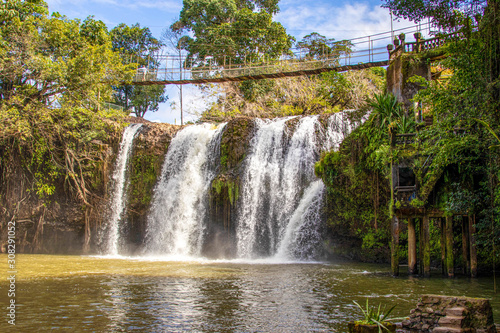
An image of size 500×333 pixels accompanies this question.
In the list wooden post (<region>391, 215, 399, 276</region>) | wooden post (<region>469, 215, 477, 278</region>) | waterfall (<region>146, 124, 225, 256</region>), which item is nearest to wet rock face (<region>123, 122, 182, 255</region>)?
waterfall (<region>146, 124, 225, 256</region>)

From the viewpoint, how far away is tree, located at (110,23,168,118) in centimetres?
4834

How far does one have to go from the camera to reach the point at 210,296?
11156 mm

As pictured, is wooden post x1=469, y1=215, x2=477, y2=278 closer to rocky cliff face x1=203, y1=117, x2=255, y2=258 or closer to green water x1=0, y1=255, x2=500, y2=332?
green water x1=0, y1=255, x2=500, y2=332

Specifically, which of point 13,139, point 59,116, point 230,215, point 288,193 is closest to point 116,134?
point 59,116

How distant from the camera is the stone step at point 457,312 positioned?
21.7ft

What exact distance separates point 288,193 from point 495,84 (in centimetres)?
1209

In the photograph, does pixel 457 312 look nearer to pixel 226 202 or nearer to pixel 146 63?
pixel 226 202

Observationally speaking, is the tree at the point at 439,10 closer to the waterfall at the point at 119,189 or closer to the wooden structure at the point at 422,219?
the wooden structure at the point at 422,219

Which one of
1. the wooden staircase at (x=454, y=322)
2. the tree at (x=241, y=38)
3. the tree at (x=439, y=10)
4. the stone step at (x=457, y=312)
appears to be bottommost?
the wooden staircase at (x=454, y=322)

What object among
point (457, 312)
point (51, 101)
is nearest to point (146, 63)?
point (51, 101)

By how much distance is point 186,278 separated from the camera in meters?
14.4

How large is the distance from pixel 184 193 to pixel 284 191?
600 cm

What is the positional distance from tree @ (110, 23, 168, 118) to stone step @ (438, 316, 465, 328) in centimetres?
4411

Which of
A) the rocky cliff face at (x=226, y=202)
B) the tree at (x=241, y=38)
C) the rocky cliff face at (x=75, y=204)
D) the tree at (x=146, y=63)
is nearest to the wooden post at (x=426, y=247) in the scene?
the rocky cliff face at (x=226, y=202)
